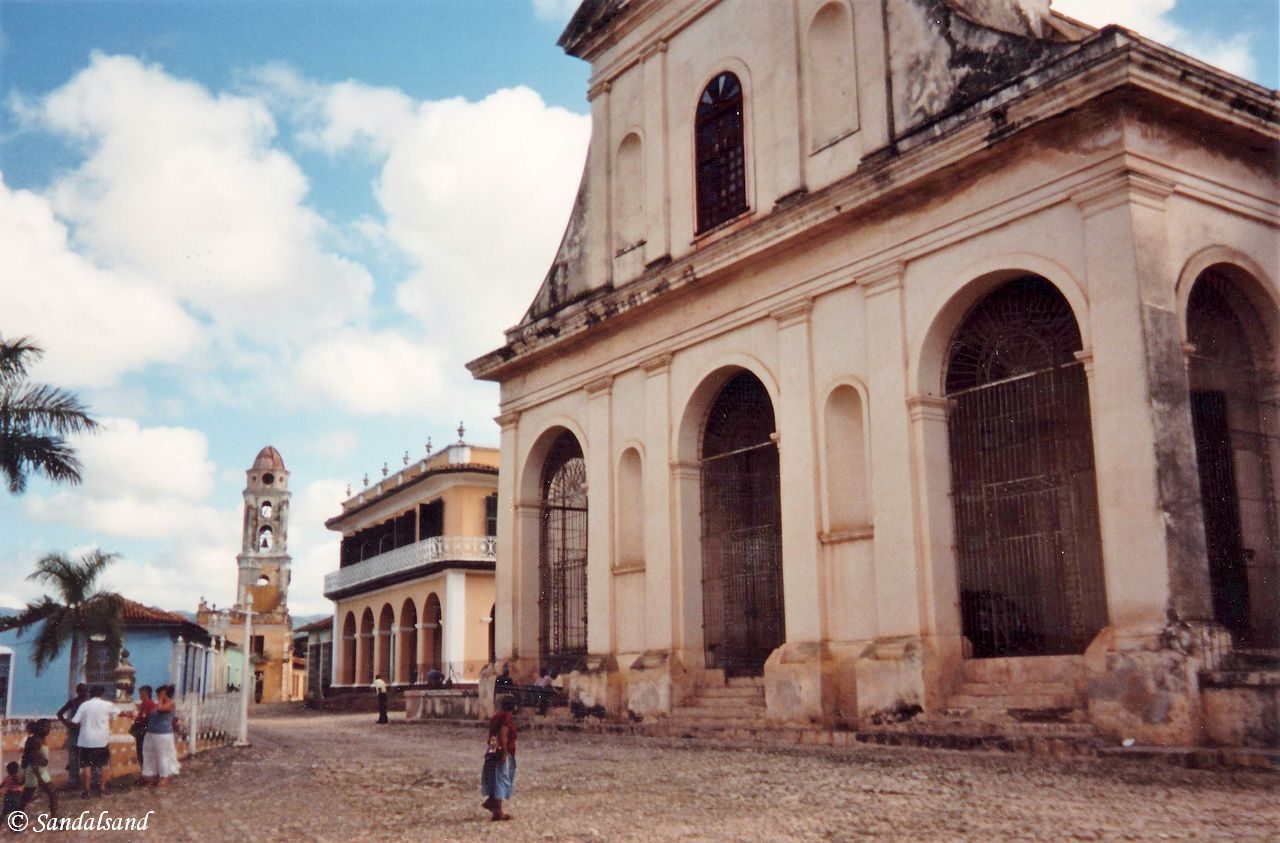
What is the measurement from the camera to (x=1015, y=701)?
1158 cm

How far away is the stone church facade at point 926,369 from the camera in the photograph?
1096cm

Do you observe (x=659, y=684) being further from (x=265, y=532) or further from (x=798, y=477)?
(x=265, y=532)

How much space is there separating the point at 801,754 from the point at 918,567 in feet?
7.62

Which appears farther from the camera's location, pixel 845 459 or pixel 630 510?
pixel 630 510

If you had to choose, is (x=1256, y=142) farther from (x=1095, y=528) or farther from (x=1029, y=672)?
(x=1029, y=672)

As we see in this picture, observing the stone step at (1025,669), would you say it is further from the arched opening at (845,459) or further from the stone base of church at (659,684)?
the stone base of church at (659,684)

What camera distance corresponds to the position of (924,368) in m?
13.1

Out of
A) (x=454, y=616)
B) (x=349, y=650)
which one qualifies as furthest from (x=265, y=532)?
(x=454, y=616)

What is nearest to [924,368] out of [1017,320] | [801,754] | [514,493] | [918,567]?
[1017,320]

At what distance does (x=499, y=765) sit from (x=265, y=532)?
5137cm

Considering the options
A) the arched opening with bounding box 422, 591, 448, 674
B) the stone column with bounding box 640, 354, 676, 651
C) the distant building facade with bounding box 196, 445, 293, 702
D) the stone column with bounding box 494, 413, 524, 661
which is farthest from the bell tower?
the stone column with bounding box 640, 354, 676, 651

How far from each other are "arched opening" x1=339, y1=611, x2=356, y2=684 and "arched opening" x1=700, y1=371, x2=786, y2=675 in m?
25.2

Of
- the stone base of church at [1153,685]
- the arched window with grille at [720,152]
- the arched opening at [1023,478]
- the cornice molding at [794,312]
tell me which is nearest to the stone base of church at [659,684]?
the arched opening at [1023,478]

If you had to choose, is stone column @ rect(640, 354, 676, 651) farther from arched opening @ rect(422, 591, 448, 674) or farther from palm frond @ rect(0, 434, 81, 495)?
arched opening @ rect(422, 591, 448, 674)
